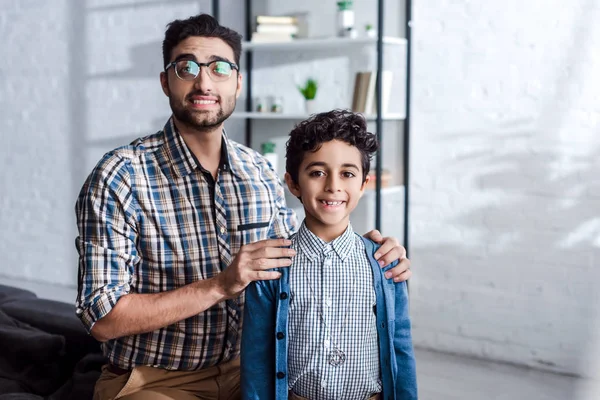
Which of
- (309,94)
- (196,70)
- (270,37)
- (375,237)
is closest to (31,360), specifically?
(196,70)

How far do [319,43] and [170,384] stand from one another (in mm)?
2240

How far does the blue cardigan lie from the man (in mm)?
114

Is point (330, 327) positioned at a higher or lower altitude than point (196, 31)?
lower

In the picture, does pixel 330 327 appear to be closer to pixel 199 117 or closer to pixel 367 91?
pixel 199 117

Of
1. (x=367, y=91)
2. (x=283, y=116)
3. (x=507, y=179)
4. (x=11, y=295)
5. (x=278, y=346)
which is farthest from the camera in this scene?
(x=283, y=116)

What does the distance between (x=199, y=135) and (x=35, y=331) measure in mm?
817

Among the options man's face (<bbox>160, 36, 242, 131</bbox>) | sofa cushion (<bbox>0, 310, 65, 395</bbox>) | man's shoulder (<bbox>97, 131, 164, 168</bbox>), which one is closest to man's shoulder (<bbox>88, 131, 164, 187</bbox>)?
man's shoulder (<bbox>97, 131, 164, 168</bbox>)

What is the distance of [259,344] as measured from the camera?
59.2 inches

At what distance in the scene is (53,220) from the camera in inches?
190

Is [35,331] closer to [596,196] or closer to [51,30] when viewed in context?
[596,196]

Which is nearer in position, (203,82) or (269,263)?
(269,263)

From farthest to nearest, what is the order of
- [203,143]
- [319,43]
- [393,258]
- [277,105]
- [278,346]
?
[277,105], [319,43], [203,143], [393,258], [278,346]

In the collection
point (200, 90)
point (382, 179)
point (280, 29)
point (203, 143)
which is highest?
point (280, 29)

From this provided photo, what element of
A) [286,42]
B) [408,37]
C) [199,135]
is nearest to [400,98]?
[408,37]
